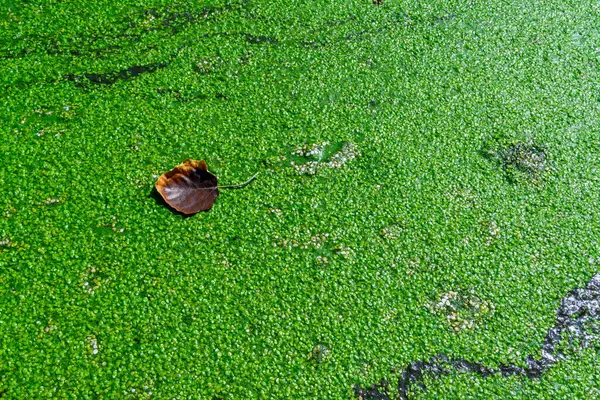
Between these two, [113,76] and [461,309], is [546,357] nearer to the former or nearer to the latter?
[461,309]

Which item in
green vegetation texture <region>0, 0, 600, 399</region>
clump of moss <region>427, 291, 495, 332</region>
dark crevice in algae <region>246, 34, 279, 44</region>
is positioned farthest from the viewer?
dark crevice in algae <region>246, 34, 279, 44</region>

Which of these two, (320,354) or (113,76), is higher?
(113,76)

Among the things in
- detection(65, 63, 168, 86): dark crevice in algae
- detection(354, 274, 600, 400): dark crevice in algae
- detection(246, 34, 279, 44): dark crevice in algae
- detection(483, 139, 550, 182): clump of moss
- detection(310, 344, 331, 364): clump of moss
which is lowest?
detection(310, 344, 331, 364): clump of moss

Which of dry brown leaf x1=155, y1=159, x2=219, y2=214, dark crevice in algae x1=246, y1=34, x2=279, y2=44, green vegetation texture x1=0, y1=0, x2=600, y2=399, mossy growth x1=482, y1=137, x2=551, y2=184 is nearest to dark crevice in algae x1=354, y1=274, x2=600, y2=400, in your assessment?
green vegetation texture x1=0, y1=0, x2=600, y2=399

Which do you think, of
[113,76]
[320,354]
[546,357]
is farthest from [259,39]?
[546,357]

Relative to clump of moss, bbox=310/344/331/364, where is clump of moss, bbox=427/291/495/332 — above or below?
above

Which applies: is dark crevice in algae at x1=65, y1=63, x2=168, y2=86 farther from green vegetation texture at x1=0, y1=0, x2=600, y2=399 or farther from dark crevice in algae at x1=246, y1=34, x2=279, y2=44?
dark crevice in algae at x1=246, y1=34, x2=279, y2=44

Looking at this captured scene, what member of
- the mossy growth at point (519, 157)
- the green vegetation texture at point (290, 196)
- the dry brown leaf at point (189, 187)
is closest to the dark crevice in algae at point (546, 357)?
the green vegetation texture at point (290, 196)
